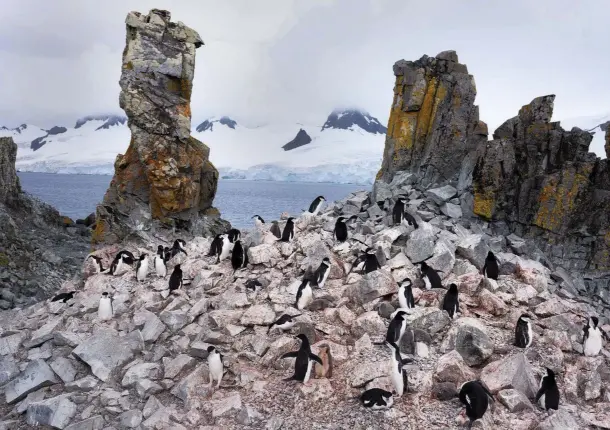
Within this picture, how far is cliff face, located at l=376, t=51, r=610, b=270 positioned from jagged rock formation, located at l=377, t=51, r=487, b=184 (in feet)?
0.13

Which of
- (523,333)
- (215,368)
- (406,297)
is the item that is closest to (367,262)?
(406,297)

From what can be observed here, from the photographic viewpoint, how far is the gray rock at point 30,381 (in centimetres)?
934

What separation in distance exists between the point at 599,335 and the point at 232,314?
811 centimetres

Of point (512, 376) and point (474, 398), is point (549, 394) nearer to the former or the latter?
point (512, 376)

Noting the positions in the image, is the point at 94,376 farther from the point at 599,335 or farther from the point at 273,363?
the point at 599,335

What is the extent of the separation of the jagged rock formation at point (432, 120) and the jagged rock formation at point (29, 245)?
1864cm

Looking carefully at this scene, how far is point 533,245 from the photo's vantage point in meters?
14.6

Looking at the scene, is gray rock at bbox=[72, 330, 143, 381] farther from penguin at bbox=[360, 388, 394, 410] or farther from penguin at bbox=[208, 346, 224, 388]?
penguin at bbox=[360, 388, 394, 410]

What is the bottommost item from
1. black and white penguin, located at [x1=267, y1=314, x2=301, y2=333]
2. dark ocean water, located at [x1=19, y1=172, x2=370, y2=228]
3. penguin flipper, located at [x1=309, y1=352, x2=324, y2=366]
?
dark ocean water, located at [x1=19, y1=172, x2=370, y2=228]

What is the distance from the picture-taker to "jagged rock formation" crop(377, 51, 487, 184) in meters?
17.6

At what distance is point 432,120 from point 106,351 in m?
14.2

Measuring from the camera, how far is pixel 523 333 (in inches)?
384

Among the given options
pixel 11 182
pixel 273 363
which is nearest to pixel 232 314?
pixel 273 363

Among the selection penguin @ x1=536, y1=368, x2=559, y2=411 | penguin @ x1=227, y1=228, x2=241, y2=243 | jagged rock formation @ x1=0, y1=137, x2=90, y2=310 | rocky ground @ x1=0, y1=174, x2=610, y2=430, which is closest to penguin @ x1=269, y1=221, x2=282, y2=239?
rocky ground @ x1=0, y1=174, x2=610, y2=430
